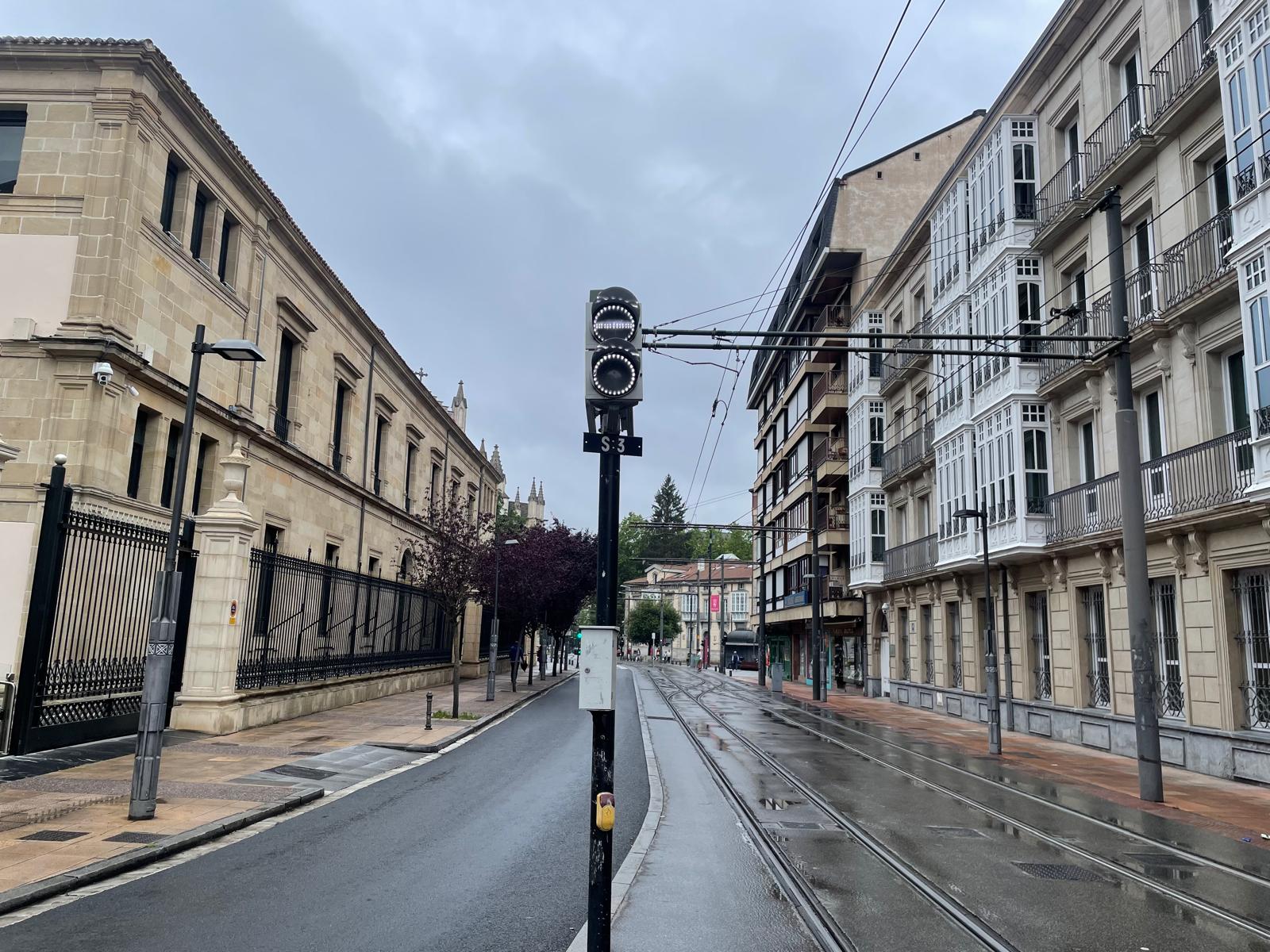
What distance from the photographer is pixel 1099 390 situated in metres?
20.4

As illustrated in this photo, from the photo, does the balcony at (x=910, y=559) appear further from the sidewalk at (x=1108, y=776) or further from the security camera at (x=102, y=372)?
the security camera at (x=102, y=372)

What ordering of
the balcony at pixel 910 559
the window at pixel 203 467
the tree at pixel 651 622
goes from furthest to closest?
the tree at pixel 651 622 → the balcony at pixel 910 559 → the window at pixel 203 467

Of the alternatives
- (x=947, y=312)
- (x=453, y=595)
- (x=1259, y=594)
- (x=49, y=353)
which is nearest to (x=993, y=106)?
(x=947, y=312)

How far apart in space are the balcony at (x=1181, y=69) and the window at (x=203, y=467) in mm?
22011

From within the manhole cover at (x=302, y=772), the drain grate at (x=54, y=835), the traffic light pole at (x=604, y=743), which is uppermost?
the traffic light pole at (x=604, y=743)

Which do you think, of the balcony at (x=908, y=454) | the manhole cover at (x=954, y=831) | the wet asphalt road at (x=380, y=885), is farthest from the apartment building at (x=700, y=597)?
the wet asphalt road at (x=380, y=885)

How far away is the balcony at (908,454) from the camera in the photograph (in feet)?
99.9

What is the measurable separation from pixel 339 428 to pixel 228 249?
30.8 ft

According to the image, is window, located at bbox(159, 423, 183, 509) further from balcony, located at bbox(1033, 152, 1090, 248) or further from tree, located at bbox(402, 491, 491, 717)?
balcony, located at bbox(1033, 152, 1090, 248)

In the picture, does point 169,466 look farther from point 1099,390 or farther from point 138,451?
point 1099,390

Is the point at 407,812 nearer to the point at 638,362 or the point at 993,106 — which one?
the point at 638,362

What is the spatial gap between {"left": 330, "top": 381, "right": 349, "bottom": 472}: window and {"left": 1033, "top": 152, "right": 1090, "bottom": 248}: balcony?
73.2 feet

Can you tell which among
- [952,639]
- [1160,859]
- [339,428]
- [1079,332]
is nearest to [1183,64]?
[1079,332]

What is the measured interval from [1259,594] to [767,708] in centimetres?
1639
